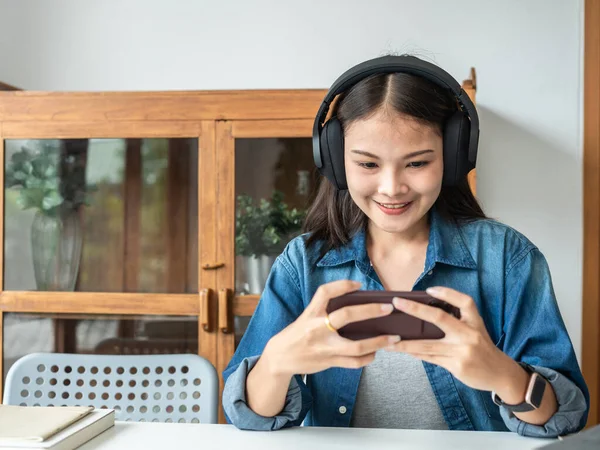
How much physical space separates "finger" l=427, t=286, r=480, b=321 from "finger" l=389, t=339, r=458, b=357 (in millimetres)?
40

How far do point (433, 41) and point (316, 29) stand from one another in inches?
17.6

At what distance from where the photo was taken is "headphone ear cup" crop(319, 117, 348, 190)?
102 centimetres

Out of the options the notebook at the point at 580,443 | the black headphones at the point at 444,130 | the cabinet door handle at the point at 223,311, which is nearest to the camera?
the notebook at the point at 580,443

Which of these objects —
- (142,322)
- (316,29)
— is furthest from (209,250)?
(316,29)

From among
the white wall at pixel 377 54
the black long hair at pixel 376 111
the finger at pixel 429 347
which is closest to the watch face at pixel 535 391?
the finger at pixel 429 347

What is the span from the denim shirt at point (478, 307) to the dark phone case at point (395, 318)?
0.70ft

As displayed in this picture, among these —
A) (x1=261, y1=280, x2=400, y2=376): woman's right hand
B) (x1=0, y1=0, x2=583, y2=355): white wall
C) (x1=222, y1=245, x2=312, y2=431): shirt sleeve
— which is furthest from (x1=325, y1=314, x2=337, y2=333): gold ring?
(x1=0, y1=0, x2=583, y2=355): white wall

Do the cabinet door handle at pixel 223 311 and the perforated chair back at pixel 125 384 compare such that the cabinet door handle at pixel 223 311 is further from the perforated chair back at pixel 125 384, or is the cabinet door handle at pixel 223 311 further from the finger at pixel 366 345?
the finger at pixel 366 345

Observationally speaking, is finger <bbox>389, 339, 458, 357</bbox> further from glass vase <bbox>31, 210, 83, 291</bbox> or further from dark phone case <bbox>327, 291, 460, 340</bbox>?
glass vase <bbox>31, 210, 83, 291</bbox>

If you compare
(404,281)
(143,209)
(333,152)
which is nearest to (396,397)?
(404,281)

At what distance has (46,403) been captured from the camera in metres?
1.16

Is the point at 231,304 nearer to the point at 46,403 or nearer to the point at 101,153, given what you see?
the point at 101,153

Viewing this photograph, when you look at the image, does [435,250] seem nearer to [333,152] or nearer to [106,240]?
[333,152]

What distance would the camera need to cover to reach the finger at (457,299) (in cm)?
74
